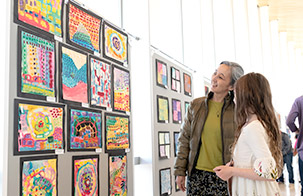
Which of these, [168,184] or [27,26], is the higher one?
[27,26]

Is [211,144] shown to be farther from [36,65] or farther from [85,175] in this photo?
[36,65]

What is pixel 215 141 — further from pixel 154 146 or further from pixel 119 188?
pixel 154 146

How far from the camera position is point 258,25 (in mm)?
12234

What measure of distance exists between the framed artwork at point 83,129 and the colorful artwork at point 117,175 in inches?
11.6

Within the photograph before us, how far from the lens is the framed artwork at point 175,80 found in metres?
5.18

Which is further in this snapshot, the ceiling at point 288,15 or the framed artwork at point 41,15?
Result: the ceiling at point 288,15

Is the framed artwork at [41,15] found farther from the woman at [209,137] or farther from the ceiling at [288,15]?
the ceiling at [288,15]

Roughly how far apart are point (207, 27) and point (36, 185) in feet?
18.9

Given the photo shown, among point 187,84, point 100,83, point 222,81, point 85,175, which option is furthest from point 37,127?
point 187,84

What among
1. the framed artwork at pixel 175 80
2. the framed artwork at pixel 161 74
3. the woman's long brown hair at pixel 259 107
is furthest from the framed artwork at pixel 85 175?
the framed artwork at pixel 175 80

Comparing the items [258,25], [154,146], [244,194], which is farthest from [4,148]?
[258,25]

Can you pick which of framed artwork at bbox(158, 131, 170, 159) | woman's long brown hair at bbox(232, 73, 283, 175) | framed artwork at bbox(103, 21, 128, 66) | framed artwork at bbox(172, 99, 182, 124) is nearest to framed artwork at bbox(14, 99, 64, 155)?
framed artwork at bbox(103, 21, 128, 66)

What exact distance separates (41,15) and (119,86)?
4.01 feet

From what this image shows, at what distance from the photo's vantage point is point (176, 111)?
5293 mm
